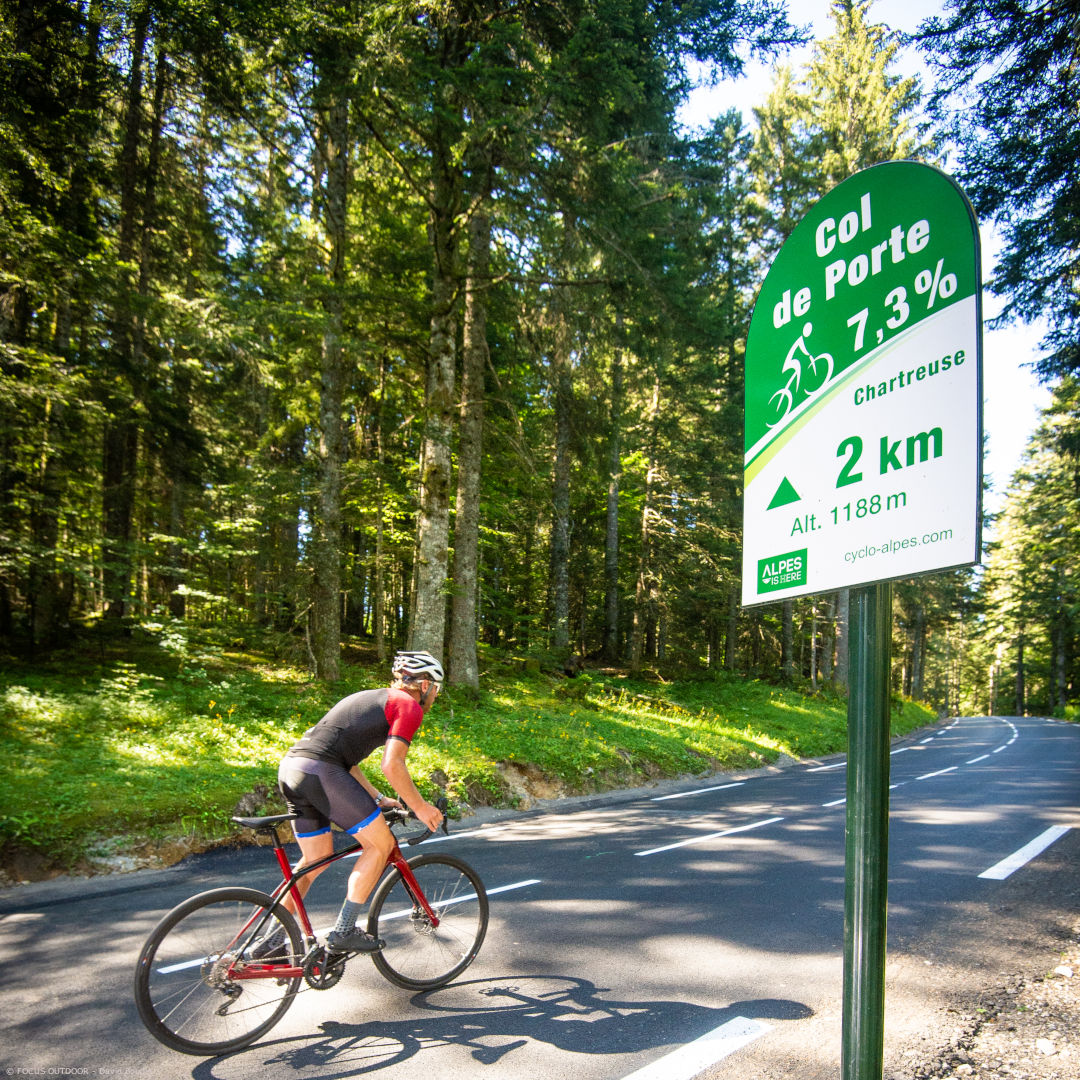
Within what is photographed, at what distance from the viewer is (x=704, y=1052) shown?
11.6 feet

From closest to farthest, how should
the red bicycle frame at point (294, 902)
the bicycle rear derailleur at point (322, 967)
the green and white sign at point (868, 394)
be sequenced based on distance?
the green and white sign at point (868, 394)
the red bicycle frame at point (294, 902)
the bicycle rear derailleur at point (322, 967)

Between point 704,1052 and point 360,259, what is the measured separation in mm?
16120

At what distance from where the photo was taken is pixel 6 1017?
3836 mm

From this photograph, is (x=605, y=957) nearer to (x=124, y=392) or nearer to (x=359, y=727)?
(x=359, y=727)

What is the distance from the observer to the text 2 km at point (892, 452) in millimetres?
1386

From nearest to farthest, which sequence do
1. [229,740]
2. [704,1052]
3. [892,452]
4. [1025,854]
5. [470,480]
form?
[892,452] < [704,1052] < [1025,854] < [229,740] < [470,480]

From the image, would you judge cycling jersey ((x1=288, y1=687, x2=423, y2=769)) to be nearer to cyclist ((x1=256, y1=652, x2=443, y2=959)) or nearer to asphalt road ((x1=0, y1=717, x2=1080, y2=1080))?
cyclist ((x1=256, y1=652, x2=443, y2=959))

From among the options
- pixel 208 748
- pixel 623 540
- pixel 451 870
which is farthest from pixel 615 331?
pixel 623 540

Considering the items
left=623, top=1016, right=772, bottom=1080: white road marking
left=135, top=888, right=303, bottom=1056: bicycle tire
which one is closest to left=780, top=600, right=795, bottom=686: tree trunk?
left=623, top=1016, right=772, bottom=1080: white road marking

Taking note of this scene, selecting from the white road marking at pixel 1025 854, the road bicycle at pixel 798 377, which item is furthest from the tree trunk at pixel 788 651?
the road bicycle at pixel 798 377

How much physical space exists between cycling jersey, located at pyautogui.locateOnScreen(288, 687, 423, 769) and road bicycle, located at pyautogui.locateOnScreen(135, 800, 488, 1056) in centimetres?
42

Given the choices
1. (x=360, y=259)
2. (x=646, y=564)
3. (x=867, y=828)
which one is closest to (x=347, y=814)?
(x=867, y=828)

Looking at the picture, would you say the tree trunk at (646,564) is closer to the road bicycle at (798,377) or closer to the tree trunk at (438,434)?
the tree trunk at (438,434)

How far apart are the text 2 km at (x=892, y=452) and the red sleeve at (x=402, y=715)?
9.95 ft
